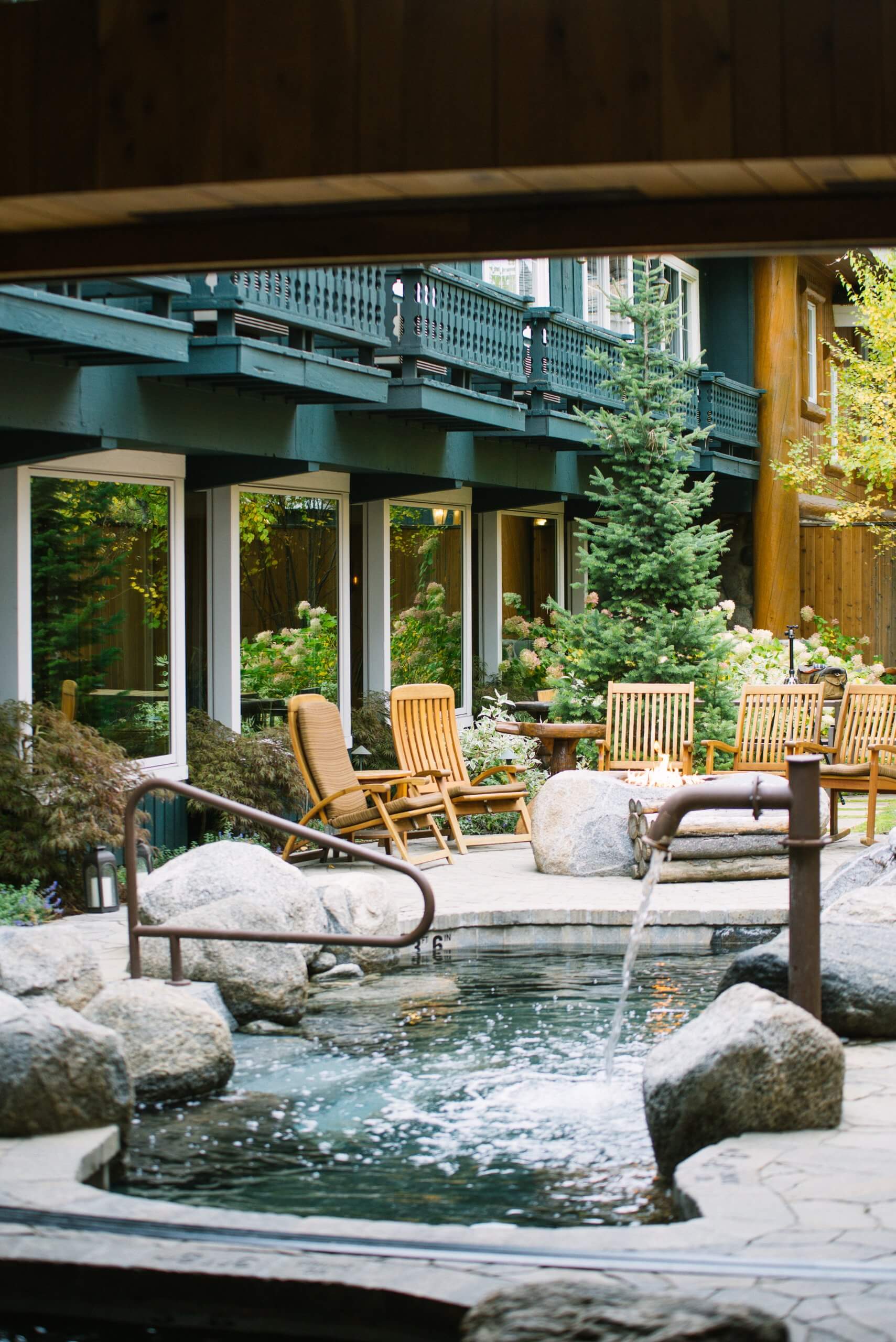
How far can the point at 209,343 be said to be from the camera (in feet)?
30.8

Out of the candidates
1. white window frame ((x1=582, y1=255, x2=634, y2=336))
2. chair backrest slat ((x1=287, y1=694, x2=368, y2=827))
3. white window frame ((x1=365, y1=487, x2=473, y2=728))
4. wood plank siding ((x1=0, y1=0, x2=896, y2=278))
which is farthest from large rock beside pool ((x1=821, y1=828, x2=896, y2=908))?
white window frame ((x1=582, y1=255, x2=634, y2=336))

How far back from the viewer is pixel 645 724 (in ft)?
40.0

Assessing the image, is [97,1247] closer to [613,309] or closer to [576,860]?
[576,860]

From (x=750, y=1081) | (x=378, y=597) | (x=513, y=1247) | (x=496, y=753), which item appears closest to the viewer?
(x=513, y=1247)

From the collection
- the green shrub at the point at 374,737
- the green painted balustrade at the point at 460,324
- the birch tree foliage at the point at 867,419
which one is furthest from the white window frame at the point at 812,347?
the green shrub at the point at 374,737

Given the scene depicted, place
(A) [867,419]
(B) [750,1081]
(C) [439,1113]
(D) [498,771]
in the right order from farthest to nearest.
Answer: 1. (A) [867,419]
2. (D) [498,771]
3. (C) [439,1113]
4. (B) [750,1081]

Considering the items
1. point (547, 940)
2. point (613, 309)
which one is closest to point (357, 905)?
point (547, 940)

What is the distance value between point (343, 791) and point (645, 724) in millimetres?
3283

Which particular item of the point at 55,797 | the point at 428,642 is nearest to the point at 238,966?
the point at 55,797

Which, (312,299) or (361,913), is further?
(312,299)

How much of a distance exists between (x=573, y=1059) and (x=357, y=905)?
6.92 ft

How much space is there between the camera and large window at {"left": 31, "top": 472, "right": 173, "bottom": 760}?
31.0 feet

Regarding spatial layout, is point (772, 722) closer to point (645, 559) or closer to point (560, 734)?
point (560, 734)

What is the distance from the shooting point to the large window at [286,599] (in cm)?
1184
